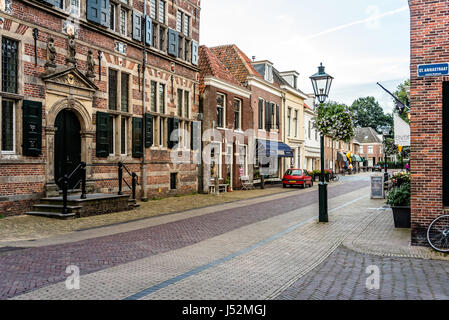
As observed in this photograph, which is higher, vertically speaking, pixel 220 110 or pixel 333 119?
pixel 220 110

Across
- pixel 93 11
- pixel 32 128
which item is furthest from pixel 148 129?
pixel 32 128

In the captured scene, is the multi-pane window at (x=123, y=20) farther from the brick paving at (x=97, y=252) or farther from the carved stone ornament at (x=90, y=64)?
the brick paving at (x=97, y=252)

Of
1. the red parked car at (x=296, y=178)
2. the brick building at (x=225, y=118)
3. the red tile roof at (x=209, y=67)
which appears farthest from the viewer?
the red parked car at (x=296, y=178)

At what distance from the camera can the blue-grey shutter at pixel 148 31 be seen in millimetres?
17209

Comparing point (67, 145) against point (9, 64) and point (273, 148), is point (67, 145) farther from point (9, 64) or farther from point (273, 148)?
point (273, 148)

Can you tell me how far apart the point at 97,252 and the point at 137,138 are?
382 inches

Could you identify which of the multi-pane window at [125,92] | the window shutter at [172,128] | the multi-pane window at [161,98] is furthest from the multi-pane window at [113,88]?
the window shutter at [172,128]

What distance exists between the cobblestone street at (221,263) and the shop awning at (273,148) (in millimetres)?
17305

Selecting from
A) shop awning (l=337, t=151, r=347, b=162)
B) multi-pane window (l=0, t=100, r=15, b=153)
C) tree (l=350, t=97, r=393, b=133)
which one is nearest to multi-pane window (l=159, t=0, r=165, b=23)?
multi-pane window (l=0, t=100, r=15, b=153)

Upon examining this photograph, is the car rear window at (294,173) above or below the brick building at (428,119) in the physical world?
below

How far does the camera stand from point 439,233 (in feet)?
25.5

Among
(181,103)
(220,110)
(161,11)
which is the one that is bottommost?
(181,103)

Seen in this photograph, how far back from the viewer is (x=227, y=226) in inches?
432

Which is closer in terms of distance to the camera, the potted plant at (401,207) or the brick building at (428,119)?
the brick building at (428,119)
